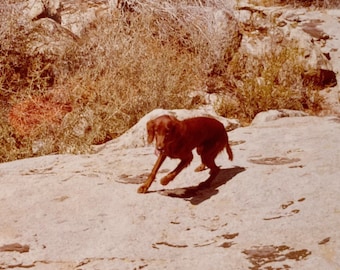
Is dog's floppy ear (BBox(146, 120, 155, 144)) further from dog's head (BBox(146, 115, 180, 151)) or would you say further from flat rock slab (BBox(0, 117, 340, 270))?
flat rock slab (BBox(0, 117, 340, 270))

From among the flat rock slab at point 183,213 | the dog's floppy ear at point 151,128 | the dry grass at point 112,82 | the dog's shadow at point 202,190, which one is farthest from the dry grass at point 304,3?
the dog's floppy ear at point 151,128

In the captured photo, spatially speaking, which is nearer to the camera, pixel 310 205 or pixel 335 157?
pixel 310 205

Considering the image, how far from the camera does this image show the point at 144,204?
407cm

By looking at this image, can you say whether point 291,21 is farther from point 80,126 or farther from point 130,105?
point 80,126

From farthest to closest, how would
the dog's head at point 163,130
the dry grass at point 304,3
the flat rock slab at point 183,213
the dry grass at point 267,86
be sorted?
the dry grass at point 304,3 < the dry grass at point 267,86 < the dog's head at point 163,130 < the flat rock slab at point 183,213

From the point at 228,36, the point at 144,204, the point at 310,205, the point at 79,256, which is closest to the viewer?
the point at 79,256

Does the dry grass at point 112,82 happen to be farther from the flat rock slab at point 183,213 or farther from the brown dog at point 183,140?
the brown dog at point 183,140

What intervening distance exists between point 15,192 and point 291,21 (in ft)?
23.3

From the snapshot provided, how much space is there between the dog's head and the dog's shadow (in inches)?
19.1

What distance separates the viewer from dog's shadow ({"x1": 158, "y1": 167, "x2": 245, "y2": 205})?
164 inches

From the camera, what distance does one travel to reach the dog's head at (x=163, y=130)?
387 cm

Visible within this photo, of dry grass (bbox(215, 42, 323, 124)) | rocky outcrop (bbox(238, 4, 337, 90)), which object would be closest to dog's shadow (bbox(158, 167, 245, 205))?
dry grass (bbox(215, 42, 323, 124))

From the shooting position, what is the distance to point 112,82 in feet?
25.5

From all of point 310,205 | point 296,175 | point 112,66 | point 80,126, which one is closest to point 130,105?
point 80,126
